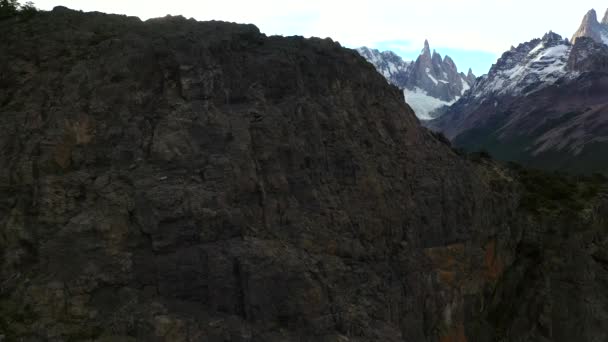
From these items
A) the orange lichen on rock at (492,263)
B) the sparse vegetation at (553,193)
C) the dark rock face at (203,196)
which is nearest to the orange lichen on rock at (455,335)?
the dark rock face at (203,196)

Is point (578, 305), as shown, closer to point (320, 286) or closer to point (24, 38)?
point (320, 286)

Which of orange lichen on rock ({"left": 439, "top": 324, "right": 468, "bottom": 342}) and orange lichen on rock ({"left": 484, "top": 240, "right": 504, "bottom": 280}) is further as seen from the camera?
orange lichen on rock ({"left": 484, "top": 240, "right": 504, "bottom": 280})

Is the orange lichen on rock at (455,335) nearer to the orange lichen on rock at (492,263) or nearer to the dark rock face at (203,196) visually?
the dark rock face at (203,196)

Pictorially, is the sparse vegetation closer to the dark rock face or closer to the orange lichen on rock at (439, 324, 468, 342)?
the dark rock face

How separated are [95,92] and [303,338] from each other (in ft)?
38.0

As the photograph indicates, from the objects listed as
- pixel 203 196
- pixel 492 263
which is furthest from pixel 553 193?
pixel 203 196

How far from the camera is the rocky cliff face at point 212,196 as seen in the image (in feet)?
50.8

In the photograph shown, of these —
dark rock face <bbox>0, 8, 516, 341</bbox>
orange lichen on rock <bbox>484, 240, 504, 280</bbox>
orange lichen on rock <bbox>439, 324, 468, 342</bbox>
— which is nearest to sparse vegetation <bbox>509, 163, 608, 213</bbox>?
orange lichen on rock <bbox>484, 240, 504, 280</bbox>

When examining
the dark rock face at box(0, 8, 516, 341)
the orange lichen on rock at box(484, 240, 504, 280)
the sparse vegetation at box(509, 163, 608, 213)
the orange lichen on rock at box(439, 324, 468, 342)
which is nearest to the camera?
the dark rock face at box(0, 8, 516, 341)

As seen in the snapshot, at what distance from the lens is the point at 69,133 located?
682 inches

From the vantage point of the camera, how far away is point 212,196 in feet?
55.9

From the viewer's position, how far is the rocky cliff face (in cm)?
1547

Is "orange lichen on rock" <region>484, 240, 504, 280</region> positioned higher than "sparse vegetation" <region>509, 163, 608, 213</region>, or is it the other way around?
"sparse vegetation" <region>509, 163, 608, 213</region>

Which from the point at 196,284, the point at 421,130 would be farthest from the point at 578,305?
the point at 196,284
